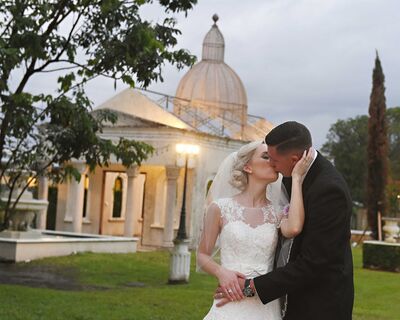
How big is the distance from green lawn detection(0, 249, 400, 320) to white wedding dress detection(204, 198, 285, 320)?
6.35 m

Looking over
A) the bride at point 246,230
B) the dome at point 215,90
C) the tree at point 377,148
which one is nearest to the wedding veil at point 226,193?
the bride at point 246,230

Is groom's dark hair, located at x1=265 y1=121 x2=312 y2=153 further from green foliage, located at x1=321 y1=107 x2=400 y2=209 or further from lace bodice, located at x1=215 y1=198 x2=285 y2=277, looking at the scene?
green foliage, located at x1=321 y1=107 x2=400 y2=209

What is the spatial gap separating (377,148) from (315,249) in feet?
102

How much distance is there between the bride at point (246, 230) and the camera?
13.1 feet

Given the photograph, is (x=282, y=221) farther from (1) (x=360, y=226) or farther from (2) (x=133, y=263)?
(1) (x=360, y=226)

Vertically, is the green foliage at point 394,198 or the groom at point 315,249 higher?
the green foliage at point 394,198

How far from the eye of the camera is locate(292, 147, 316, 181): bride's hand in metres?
3.70

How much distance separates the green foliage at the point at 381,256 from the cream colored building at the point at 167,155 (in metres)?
7.64

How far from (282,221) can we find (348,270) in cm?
45

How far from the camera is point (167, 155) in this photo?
1089 inches

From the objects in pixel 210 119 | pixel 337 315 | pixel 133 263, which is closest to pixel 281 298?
pixel 337 315

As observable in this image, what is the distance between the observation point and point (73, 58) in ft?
35.4

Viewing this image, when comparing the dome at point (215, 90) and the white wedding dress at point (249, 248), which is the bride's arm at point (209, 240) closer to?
the white wedding dress at point (249, 248)

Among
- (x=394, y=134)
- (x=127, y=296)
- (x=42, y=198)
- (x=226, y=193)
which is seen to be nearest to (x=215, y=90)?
(x=42, y=198)
